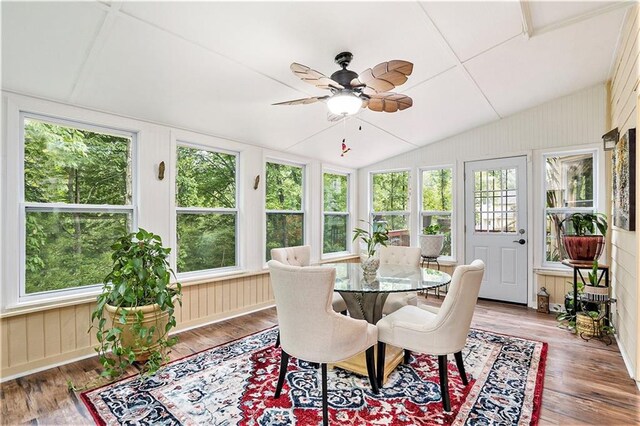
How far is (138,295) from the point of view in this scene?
102 inches

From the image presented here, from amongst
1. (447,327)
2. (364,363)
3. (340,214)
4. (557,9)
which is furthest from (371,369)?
(340,214)

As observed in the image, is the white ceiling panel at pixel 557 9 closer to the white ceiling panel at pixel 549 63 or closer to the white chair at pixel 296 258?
the white ceiling panel at pixel 549 63

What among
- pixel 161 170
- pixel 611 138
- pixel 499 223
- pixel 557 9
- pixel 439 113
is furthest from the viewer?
pixel 499 223

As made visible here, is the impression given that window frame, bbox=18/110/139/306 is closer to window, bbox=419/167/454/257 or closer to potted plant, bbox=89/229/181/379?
potted plant, bbox=89/229/181/379

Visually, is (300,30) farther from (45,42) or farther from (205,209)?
(205,209)

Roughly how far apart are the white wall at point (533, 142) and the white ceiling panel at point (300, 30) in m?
2.31

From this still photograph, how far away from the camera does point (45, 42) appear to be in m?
2.07

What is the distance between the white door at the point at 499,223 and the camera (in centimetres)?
447

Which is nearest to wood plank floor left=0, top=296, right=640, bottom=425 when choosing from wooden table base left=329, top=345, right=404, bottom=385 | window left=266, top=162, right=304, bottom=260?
wooden table base left=329, top=345, right=404, bottom=385

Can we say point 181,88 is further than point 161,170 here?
No

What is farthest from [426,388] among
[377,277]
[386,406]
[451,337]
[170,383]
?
[170,383]

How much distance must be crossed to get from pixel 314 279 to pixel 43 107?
2649mm

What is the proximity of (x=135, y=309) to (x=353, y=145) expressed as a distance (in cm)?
346

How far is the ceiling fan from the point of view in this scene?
1.99m
